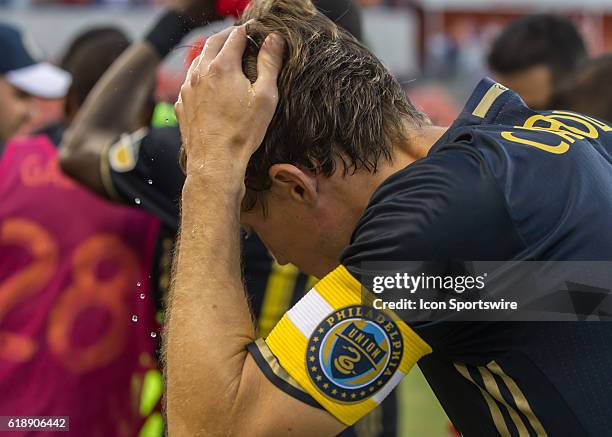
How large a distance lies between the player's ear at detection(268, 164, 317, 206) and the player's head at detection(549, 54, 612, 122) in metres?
2.55

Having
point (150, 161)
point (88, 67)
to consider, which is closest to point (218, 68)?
point (150, 161)

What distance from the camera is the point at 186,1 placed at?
2.98m

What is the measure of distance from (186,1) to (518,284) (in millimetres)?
1672

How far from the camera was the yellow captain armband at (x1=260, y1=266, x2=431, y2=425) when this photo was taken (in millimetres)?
1677

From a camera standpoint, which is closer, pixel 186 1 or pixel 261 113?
pixel 261 113

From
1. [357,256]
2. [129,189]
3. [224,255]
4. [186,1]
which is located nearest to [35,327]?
[129,189]

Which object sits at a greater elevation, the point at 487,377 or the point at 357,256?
the point at 357,256

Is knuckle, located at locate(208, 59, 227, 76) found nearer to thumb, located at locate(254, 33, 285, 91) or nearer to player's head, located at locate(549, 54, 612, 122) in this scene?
thumb, located at locate(254, 33, 285, 91)

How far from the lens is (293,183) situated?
1.92 m

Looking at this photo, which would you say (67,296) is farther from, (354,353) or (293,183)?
(354,353)

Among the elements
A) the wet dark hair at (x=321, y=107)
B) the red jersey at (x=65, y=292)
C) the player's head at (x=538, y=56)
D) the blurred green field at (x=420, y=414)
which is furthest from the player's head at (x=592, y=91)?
the wet dark hair at (x=321, y=107)

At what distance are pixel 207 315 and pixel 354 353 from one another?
0.29 meters

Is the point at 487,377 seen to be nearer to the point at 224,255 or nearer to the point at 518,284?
the point at 518,284

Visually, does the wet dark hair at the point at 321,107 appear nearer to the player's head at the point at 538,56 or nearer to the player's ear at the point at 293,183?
the player's ear at the point at 293,183
